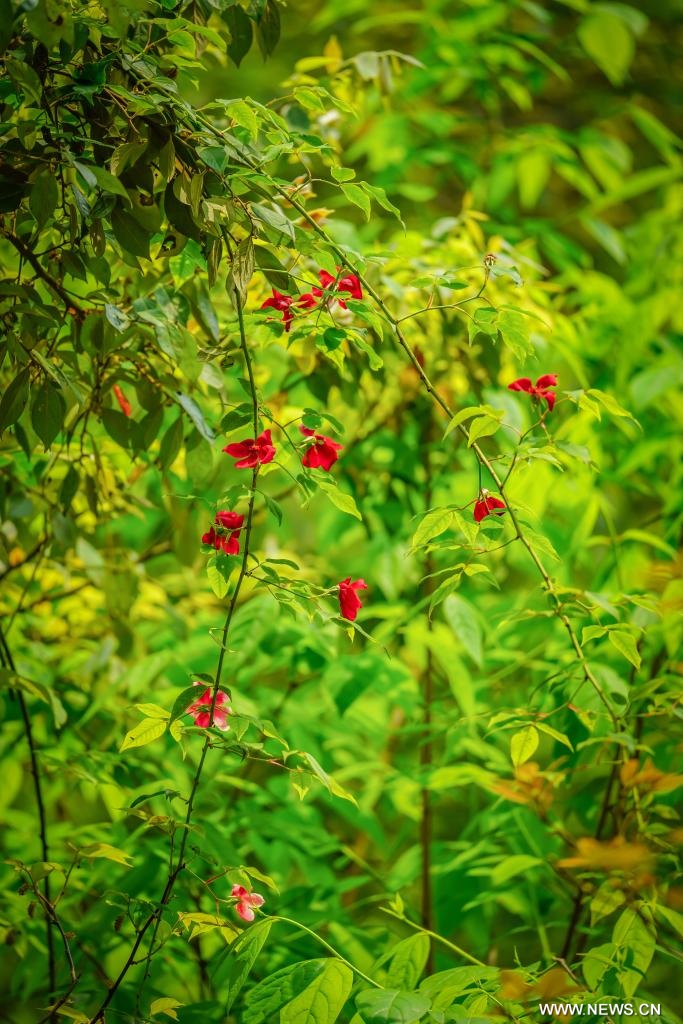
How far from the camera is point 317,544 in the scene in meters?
1.68

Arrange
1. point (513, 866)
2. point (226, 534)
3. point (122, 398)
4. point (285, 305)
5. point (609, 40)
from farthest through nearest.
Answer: point (609, 40)
point (513, 866)
point (122, 398)
point (285, 305)
point (226, 534)

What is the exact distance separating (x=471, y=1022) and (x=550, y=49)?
2.43m

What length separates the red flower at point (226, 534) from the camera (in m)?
0.85

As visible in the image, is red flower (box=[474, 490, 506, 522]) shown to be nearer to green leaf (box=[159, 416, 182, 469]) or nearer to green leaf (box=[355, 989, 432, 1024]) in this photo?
green leaf (box=[159, 416, 182, 469])

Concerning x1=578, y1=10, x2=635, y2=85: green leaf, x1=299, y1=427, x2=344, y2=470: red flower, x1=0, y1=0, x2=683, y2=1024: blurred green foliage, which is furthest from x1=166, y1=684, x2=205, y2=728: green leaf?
x1=578, y1=10, x2=635, y2=85: green leaf

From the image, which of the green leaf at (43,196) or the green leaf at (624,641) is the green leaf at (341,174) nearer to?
the green leaf at (43,196)

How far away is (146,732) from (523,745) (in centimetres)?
42

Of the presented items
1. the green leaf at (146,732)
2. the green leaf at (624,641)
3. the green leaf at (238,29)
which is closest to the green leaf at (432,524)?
the green leaf at (624,641)

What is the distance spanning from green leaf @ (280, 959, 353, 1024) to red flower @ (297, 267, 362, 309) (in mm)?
694

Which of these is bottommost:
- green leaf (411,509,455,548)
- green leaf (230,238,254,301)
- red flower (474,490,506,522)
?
green leaf (411,509,455,548)

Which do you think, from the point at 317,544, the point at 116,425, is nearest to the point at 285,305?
the point at 116,425

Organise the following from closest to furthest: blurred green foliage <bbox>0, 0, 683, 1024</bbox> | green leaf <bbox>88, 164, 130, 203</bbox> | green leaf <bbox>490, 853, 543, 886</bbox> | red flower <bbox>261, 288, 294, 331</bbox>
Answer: green leaf <bbox>88, 164, 130, 203</bbox>, blurred green foliage <bbox>0, 0, 683, 1024</bbox>, red flower <bbox>261, 288, 294, 331</bbox>, green leaf <bbox>490, 853, 543, 886</bbox>

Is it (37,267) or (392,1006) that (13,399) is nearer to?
(37,267)

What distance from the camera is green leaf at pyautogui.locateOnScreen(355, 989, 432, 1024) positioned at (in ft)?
2.48
